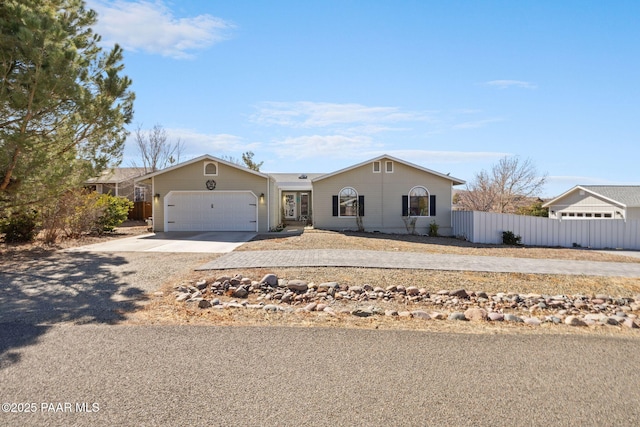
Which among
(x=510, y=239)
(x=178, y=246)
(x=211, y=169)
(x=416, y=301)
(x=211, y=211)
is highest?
(x=211, y=169)

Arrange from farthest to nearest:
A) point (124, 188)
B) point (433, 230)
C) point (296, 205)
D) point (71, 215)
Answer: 1. point (124, 188)
2. point (296, 205)
3. point (433, 230)
4. point (71, 215)

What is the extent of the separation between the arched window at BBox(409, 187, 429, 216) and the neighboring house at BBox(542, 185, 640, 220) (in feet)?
37.5

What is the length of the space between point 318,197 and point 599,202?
17215 millimetres

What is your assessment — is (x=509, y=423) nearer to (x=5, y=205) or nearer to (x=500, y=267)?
(x=500, y=267)

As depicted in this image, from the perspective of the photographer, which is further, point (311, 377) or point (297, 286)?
point (297, 286)

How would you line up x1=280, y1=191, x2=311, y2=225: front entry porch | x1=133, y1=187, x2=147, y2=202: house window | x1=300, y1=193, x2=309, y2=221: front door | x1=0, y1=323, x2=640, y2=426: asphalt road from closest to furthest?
x1=0, y1=323, x2=640, y2=426: asphalt road, x1=280, y1=191, x2=311, y2=225: front entry porch, x1=300, y1=193, x2=309, y2=221: front door, x1=133, y1=187, x2=147, y2=202: house window

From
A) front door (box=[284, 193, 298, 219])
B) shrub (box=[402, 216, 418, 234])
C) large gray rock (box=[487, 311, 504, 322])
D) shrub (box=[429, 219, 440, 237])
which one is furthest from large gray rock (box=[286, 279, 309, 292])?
front door (box=[284, 193, 298, 219])

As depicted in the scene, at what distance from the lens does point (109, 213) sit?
61.8ft

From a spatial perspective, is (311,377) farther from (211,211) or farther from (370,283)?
(211,211)

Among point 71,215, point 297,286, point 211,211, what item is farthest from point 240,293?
point 211,211

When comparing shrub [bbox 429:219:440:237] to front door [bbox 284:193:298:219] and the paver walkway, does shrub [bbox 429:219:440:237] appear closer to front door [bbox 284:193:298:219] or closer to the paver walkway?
the paver walkway

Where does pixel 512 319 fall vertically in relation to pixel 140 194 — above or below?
below

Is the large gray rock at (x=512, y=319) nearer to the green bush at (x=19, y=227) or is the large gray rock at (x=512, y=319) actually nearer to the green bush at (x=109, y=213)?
the green bush at (x=19, y=227)

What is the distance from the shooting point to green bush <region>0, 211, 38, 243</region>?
45.8ft
